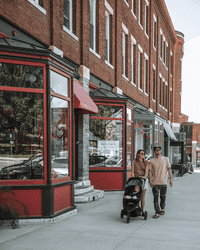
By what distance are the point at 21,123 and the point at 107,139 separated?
5731 mm

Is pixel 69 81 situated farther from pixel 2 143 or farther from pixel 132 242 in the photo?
pixel 132 242

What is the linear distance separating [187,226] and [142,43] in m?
16.2

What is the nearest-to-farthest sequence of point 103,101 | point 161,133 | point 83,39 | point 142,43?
point 83,39 → point 103,101 → point 142,43 → point 161,133

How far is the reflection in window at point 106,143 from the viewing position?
13.1 m

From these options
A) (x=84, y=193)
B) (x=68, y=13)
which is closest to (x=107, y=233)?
(x=84, y=193)

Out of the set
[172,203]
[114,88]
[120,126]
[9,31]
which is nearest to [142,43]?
[114,88]

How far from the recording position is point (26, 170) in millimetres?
7746

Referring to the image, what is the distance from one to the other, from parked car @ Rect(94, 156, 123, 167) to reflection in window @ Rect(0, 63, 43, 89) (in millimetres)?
6106

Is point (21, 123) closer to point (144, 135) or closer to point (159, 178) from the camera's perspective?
point (159, 178)

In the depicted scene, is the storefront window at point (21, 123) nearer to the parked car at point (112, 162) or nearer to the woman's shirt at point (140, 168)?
the woman's shirt at point (140, 168)

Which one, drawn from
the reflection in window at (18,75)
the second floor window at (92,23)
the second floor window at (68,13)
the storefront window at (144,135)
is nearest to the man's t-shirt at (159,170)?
the reflection in window at (18,75)

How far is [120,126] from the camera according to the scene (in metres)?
13.7

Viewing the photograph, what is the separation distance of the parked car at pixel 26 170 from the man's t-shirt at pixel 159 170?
9.10 feet

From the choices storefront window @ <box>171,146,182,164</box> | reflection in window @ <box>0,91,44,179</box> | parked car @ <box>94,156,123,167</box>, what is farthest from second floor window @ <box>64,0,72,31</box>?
storefront window @ <box>171,146,182,164</box>
